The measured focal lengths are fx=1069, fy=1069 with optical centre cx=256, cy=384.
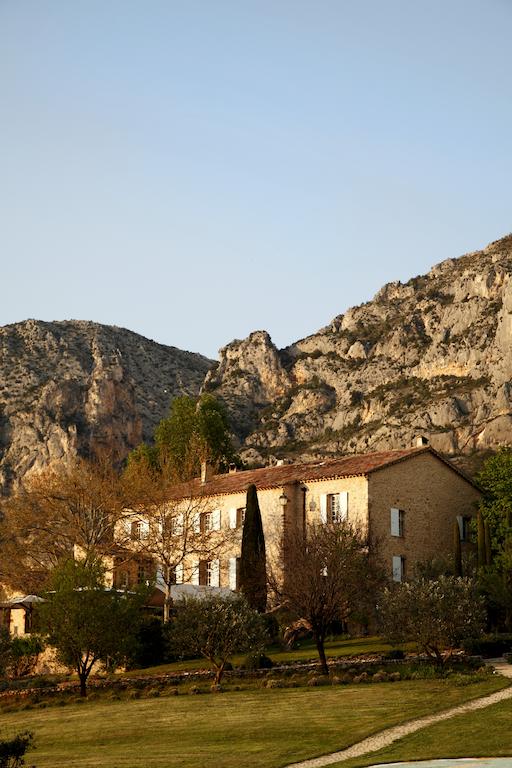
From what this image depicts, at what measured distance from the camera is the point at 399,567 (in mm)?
57719

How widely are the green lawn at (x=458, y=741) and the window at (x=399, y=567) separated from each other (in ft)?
92.1

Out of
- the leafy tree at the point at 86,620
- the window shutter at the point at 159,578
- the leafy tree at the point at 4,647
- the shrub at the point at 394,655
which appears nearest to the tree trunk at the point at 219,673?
the leafy tree at the point at 86,620

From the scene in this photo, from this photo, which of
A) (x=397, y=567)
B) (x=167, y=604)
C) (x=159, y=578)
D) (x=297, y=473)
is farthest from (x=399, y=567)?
(x=159, y=578)

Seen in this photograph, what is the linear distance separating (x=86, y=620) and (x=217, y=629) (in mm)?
5678

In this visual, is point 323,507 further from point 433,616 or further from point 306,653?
point 433,616

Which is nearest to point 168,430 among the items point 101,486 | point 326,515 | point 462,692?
point 101,486

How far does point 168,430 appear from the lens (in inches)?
3782

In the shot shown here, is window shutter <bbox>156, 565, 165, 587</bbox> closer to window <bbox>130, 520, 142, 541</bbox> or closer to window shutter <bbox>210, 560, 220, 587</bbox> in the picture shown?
window <bbox>130, 520, 142, 541</bbox>

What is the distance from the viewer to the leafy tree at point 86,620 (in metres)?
42.8

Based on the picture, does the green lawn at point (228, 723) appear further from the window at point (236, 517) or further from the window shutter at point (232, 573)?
the window at point (236, 517)

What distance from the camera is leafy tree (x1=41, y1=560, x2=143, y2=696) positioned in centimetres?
4284

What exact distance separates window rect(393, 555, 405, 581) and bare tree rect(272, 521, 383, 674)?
2.83m

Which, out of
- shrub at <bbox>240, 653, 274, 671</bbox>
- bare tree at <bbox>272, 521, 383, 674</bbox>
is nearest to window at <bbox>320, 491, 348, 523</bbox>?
bare tree at <bbox>272, 521, 383, 674</bbox>

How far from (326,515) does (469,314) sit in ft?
273
